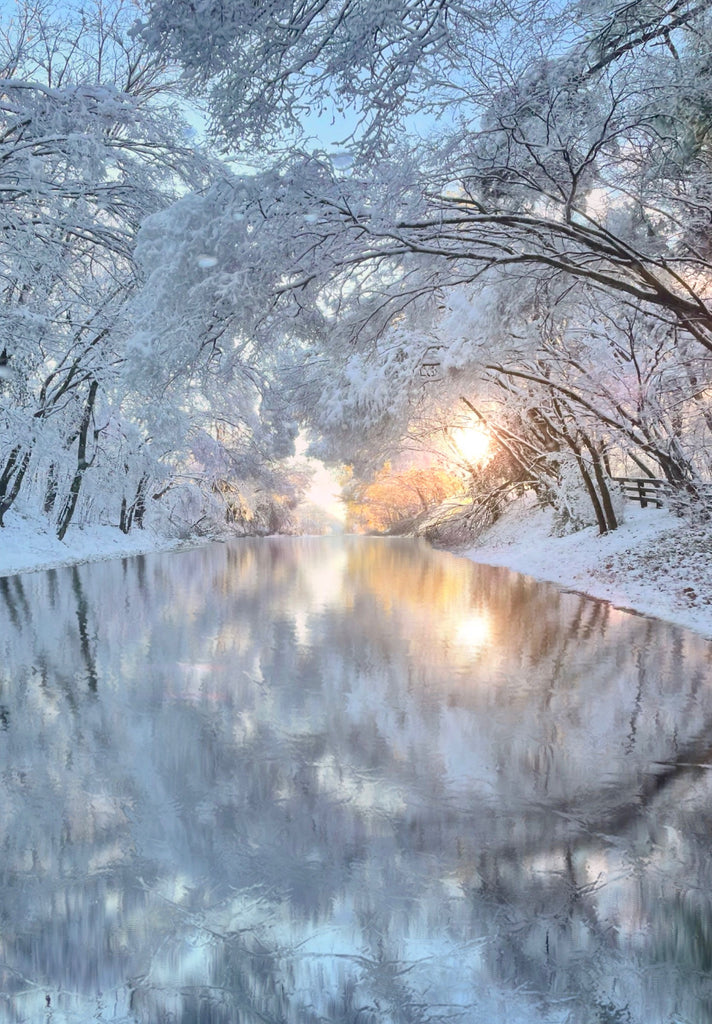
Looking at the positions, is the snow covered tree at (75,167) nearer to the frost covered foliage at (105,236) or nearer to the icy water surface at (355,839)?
the frost covered foliage at (105,236)

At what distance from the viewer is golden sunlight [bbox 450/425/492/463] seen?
3219cm

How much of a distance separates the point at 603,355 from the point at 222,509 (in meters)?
36.7

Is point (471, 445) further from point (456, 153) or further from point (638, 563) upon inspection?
point (456, 153)

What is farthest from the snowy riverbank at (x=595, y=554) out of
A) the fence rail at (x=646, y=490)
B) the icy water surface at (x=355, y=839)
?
the icy water surface at (x=355, y=839)

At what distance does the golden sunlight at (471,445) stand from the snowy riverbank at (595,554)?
3.13 metres

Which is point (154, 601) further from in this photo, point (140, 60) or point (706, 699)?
point (706, 699)

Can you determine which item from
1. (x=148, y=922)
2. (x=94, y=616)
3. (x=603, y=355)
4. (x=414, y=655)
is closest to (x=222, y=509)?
(x=603, y=355)

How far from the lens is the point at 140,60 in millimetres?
11305

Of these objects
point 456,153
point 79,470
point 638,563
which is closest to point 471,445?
point 79,470

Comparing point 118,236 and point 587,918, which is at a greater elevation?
point 118,236

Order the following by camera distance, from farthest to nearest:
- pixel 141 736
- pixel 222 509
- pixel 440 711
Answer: pixel 222 509 → pixel 440 711 → pixel 141 736

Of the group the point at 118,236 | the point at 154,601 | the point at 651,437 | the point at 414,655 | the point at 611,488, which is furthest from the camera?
the point at 611,488

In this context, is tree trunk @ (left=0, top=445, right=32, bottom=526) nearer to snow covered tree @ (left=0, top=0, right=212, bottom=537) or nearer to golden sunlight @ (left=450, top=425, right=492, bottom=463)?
snow covered tree @ (left=0, top=0, right=212, bottom=537)

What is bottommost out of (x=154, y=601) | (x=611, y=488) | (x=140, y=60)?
(x=154, y=601)
